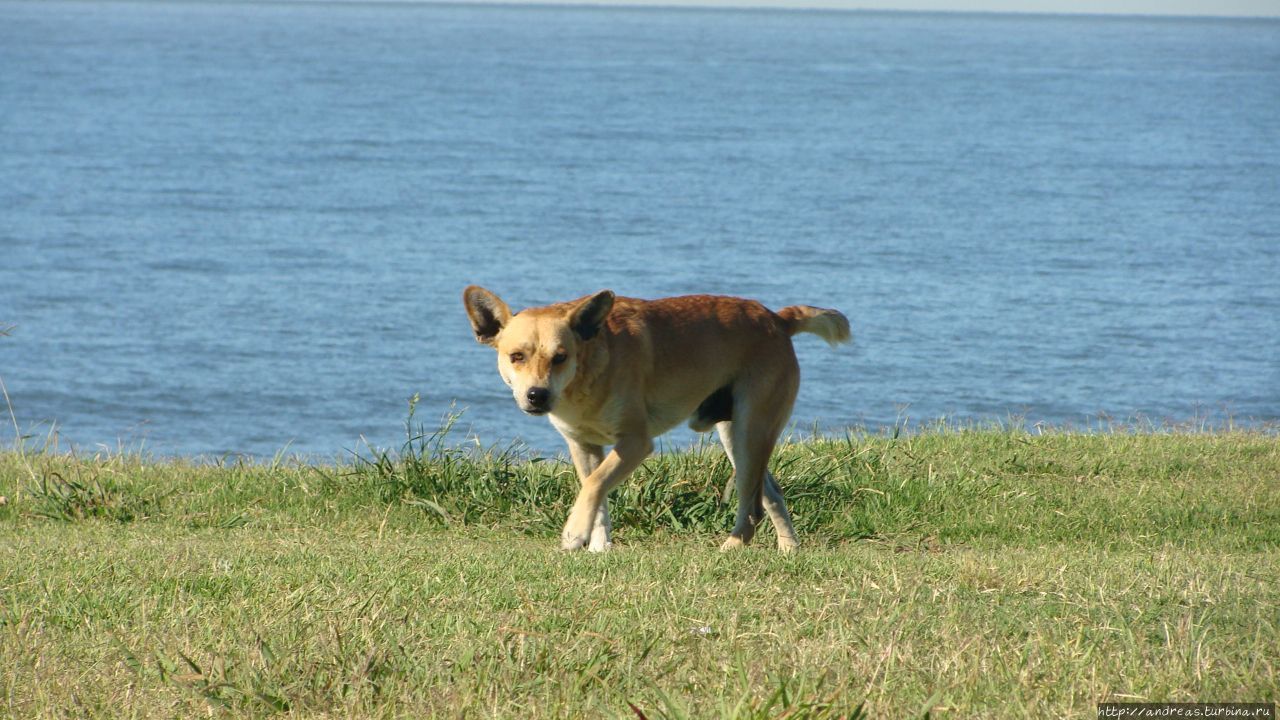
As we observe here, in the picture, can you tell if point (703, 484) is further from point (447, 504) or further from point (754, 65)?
point (754, 65)

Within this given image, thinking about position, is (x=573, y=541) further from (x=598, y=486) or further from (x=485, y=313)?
(x=485, y=313)

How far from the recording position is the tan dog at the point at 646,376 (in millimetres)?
7160

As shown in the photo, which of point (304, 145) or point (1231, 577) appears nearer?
point (1231, 577)

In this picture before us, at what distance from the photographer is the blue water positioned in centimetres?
2081

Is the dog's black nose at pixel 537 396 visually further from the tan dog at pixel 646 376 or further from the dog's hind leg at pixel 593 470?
the dog's hind leg at pixel 593 470

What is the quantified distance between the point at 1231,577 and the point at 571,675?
3.19 m

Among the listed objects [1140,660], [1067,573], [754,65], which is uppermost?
[1140,660]

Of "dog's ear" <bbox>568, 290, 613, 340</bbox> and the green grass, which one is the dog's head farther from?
the green grass

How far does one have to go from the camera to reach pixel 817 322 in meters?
8.32

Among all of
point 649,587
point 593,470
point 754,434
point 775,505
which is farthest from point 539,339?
point 775,505

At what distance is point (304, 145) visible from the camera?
5059 centimetres

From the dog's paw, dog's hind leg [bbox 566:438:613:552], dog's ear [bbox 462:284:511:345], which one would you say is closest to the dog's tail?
dog's hind leg [bbox 566:438:613:552]

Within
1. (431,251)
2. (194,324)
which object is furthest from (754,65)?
(194,324)

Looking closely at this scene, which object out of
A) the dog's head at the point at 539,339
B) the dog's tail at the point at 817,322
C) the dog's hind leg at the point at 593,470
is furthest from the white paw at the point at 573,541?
the dog's tail at the point at 817,322
